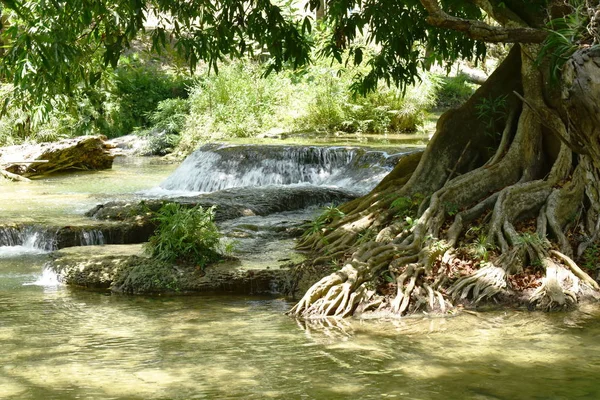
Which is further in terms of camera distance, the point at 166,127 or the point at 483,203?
the point at 166,127

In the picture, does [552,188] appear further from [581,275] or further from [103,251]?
[103,251]

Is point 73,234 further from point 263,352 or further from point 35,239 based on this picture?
point 263,352

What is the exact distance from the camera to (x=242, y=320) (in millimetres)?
7898

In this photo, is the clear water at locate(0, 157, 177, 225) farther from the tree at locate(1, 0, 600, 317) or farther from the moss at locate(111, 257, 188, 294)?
the tree at locate(1, 0, 600, 317)

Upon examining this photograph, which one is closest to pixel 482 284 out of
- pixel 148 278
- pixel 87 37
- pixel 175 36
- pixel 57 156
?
pixel 148 278

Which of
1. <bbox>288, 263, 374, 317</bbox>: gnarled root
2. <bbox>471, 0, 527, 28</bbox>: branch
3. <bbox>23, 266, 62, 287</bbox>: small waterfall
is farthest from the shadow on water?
<bbox>471, 0, 527, 28</bbox>: branch

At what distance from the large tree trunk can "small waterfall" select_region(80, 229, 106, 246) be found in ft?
9.69

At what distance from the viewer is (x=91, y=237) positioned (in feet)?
38.1

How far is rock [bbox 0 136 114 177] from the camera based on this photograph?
20.7 meters

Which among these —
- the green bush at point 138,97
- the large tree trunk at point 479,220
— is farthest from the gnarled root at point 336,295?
the green bush at point 138,97

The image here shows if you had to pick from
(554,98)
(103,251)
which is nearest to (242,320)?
(103,251)

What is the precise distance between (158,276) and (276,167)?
28.6 ft

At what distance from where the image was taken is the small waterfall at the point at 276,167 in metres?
17.0

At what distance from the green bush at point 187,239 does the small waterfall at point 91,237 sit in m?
2.18
